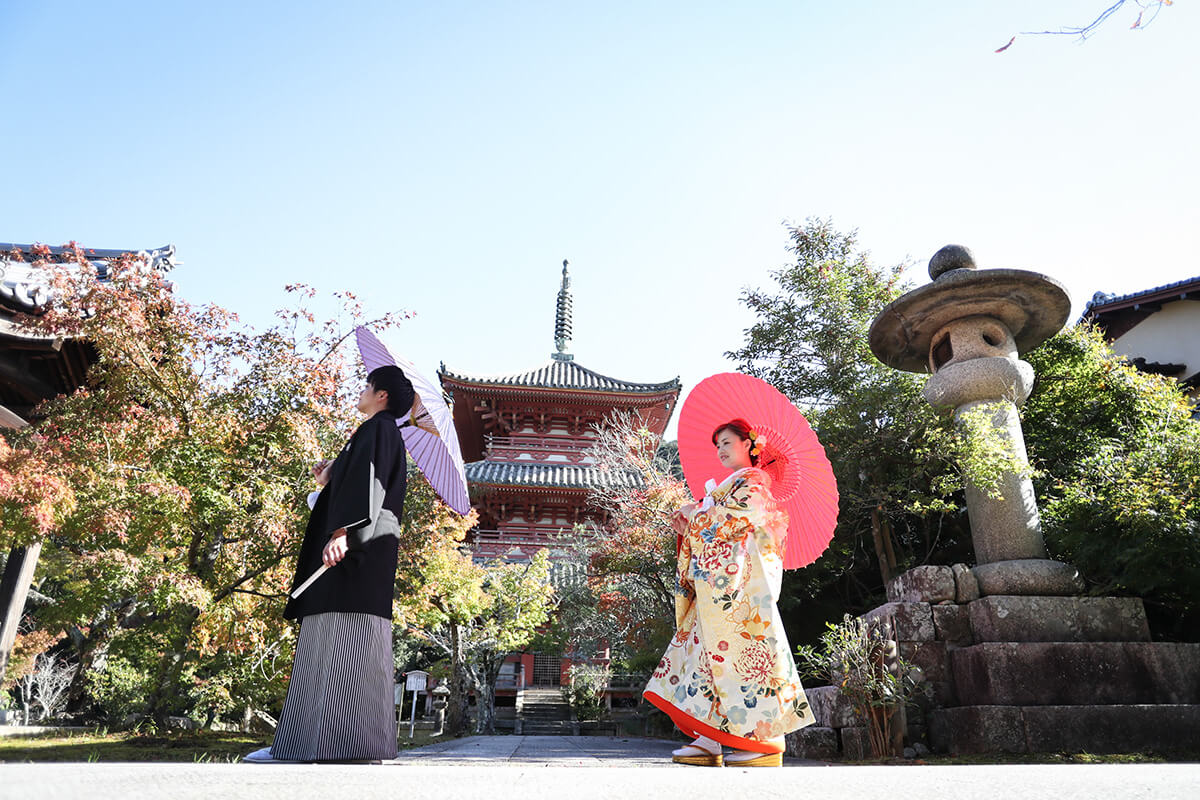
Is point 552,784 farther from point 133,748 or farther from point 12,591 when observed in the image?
point 12,591

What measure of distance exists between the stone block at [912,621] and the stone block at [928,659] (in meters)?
0.05

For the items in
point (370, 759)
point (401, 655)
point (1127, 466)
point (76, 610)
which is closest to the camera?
point (370, 759)

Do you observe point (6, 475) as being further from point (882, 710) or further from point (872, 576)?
point (872, 576)

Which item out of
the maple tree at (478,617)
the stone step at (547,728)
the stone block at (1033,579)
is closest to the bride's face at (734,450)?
the stone block at (1033,579)

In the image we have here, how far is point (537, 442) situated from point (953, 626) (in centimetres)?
1470

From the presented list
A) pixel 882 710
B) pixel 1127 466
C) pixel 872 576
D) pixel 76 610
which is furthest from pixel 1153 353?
pixel 76 610

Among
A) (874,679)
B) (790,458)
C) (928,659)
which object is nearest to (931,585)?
(928,659)

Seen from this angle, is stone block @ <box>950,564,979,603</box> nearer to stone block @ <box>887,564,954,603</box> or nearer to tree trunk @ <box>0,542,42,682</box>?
stone block @ <box>887,564,954,603</box>

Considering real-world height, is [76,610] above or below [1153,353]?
below

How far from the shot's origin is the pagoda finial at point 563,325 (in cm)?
2355

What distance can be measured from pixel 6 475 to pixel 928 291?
7.22 metres

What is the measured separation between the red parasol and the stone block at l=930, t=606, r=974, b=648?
2.22 meters

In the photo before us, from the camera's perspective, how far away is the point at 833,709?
5246 millimetres

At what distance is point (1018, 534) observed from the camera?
5559 millimetres
